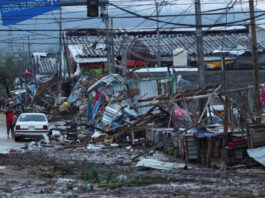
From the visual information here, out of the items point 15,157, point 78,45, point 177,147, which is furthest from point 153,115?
point 78,45

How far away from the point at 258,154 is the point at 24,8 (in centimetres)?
1038

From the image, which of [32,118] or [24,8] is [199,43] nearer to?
[24,8]

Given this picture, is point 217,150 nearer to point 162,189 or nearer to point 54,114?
point 162,189

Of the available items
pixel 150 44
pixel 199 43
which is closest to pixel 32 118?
pixel 199 43

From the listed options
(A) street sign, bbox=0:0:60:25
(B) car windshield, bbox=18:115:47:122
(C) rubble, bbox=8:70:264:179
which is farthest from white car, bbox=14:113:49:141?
(A) street sign, bbox=0:0:60:25

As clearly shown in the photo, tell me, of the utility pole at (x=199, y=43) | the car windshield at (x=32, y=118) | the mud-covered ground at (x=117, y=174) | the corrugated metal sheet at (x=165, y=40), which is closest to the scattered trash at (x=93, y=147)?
the mud-covered ground at (x=117, y=174)

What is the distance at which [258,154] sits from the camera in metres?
15.1

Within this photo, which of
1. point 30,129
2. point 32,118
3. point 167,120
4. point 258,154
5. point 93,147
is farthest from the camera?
point 32,118

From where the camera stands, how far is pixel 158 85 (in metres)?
31.1

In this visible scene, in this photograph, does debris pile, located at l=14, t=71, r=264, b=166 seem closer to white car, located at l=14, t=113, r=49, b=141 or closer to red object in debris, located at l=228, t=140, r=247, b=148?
red object in debris, located at l=228, t=140, r=247, b=148

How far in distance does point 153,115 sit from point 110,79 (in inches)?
315

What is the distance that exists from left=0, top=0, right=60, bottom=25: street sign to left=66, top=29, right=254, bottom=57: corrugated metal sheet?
32822 millimetres

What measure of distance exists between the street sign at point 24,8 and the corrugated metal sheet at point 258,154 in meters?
9.15

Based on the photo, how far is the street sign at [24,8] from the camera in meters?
20.0
